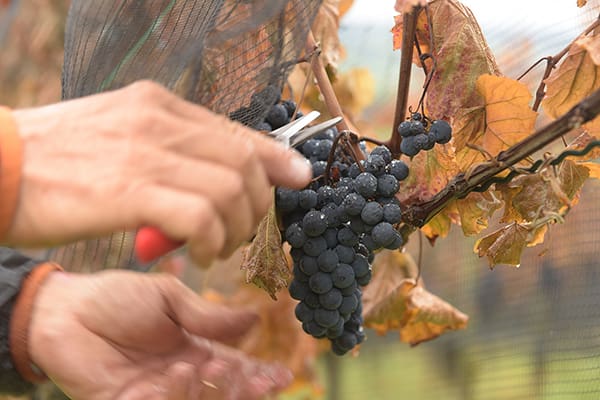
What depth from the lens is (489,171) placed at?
831 mm

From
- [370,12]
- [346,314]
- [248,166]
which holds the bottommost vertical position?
[346,314]

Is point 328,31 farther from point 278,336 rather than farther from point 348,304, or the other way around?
point 278,336

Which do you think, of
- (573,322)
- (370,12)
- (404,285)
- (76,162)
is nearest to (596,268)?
(573,322)

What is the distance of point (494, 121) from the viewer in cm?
85

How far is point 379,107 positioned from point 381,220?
117cm

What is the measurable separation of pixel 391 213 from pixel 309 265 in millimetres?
126

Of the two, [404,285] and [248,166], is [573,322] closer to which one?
[404,285]

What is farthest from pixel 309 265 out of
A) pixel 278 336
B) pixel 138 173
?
pixel 278 336

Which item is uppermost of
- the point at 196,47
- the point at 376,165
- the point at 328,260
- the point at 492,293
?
the point at 196,47

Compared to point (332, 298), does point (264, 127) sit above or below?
above

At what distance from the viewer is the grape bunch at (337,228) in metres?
0.83

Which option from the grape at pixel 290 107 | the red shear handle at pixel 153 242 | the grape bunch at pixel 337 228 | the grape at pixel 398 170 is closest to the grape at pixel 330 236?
the grape bunch at pixel 337 228

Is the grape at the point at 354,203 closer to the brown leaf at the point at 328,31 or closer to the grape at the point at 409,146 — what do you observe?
the grape at the point at 409,146

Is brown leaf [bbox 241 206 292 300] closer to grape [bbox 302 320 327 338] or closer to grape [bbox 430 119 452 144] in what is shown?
grape [bbox 302 320 327 338]
